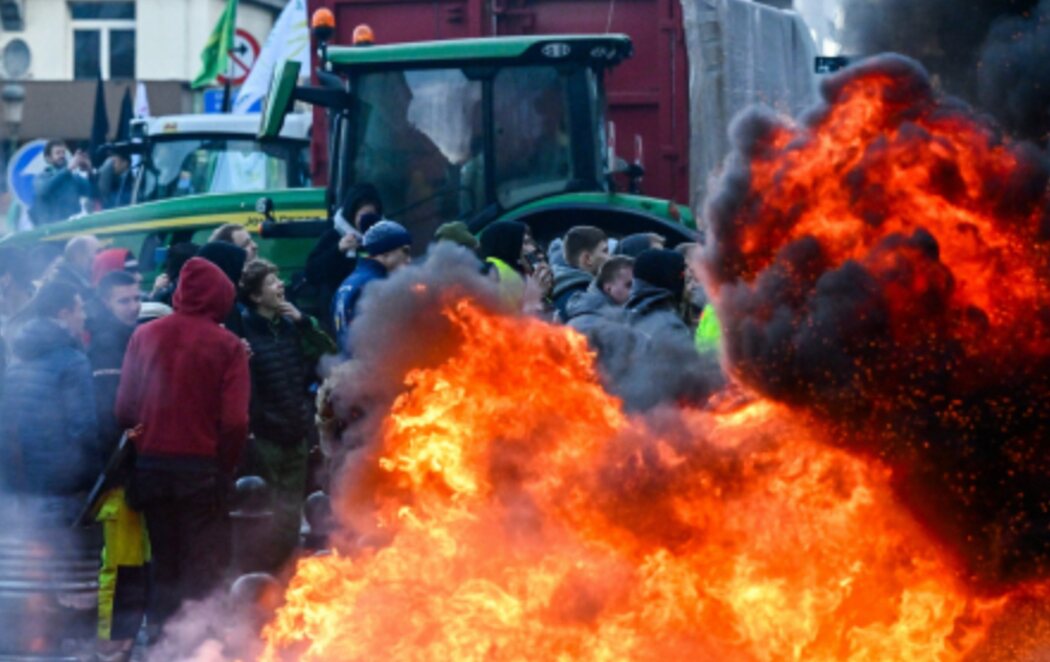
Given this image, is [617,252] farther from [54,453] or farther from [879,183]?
[879,183]

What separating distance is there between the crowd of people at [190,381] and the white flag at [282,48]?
953 centimetres

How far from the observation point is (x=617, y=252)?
10.8 meters

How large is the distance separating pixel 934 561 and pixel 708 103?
29.1 ft

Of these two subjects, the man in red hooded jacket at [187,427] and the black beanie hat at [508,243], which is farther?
the black beanie hat at [508,243]

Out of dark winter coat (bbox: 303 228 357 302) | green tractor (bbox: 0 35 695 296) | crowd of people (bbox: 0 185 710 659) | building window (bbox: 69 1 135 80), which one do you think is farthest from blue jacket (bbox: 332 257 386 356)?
building window (bbox: 69 1 135 80)

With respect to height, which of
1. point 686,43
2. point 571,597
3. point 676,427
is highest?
point 686,43

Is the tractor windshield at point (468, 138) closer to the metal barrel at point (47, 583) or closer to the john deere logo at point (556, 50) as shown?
the john deere logo at point (556, 50)

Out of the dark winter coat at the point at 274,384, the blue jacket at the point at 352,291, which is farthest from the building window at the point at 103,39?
the blue jacket at the point at 352,291

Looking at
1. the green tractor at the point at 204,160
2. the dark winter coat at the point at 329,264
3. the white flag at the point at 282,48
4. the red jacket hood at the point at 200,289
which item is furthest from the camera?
the white flag at the point at 282,48

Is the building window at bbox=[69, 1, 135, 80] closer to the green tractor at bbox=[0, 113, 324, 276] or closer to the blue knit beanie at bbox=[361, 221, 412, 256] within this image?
the green tractor at bbox=[0, 113, 324, 276]

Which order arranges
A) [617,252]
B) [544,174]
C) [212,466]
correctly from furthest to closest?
[544,174], [617,252], [212,466]

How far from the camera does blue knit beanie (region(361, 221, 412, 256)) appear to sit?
31.1 feet

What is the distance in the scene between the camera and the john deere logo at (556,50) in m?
13.5

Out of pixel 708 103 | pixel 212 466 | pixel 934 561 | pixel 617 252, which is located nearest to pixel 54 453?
pixel 212 466
